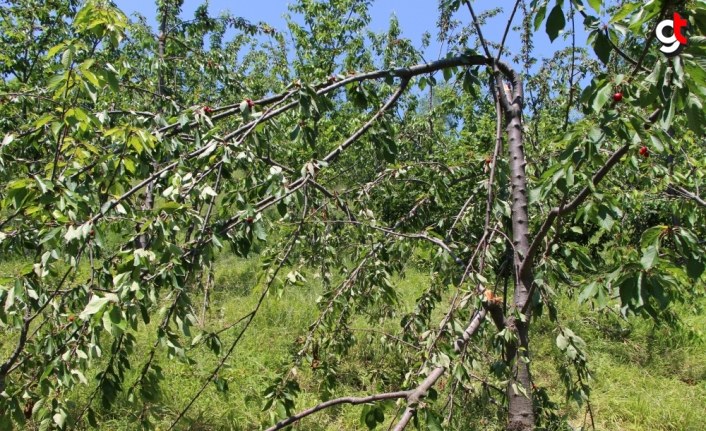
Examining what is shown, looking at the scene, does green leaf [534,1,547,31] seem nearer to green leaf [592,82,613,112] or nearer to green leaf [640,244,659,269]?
green leaf [592,82,613,112]

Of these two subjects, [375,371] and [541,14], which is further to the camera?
[375,371]

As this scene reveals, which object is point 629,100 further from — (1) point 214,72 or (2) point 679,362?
(2) point 679,362

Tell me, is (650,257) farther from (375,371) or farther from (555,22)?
(375,371)

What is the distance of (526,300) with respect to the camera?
1.79 m

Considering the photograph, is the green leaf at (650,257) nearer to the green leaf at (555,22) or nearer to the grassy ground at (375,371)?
the green leaf at (555,22)

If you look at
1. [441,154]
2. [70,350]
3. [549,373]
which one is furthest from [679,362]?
[70,350]

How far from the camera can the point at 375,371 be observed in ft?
8.37

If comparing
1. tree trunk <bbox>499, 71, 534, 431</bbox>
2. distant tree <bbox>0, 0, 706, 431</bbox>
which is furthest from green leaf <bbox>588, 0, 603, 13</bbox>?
tree trunk <bbox>499, 71, 534, 431</bbox>

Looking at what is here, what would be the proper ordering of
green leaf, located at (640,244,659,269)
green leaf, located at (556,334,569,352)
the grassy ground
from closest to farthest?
green leaf, located at (640,244,659,269) → green leaf, located at (556,334,569,352) → the grassy ground

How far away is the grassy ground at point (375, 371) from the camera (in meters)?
3.61

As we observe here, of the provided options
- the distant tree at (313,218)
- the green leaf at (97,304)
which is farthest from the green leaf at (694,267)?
the green leaf at (97,304)

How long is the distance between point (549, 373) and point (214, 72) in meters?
3.81

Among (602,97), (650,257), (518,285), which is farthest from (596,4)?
(518,285)

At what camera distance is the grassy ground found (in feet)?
11.8
